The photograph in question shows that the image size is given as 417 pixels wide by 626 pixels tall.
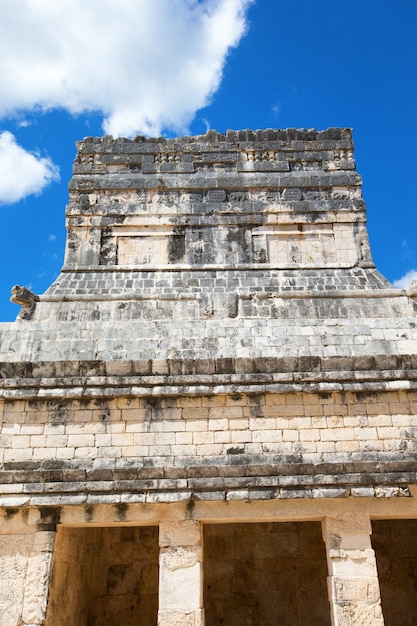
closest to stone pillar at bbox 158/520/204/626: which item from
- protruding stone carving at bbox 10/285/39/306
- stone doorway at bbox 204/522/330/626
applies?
stone doorway at bbox 204/522/330/626

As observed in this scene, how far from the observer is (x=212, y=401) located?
25.3 ft

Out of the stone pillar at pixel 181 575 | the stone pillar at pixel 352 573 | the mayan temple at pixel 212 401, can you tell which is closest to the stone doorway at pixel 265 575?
the mayan temple at pixel 212 401

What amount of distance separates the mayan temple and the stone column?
19 millimetres

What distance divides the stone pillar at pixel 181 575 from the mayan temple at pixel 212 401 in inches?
0.9

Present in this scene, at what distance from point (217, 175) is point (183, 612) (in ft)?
25.0

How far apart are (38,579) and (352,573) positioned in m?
4.11

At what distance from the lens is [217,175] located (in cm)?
1047

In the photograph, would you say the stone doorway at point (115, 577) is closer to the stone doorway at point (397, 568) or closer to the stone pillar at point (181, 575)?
the stone pillar at point (181, 575)

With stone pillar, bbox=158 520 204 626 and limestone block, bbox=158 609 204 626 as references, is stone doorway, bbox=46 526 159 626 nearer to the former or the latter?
stone pillar, bbox=158 520 204 626

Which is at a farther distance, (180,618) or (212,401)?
(212,401)

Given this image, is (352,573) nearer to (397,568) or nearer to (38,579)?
(397,568)

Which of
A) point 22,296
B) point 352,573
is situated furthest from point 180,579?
point 22,296

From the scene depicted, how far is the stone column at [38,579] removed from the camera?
6.73 m

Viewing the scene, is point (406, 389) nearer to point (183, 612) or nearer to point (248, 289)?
point (248, 289)
